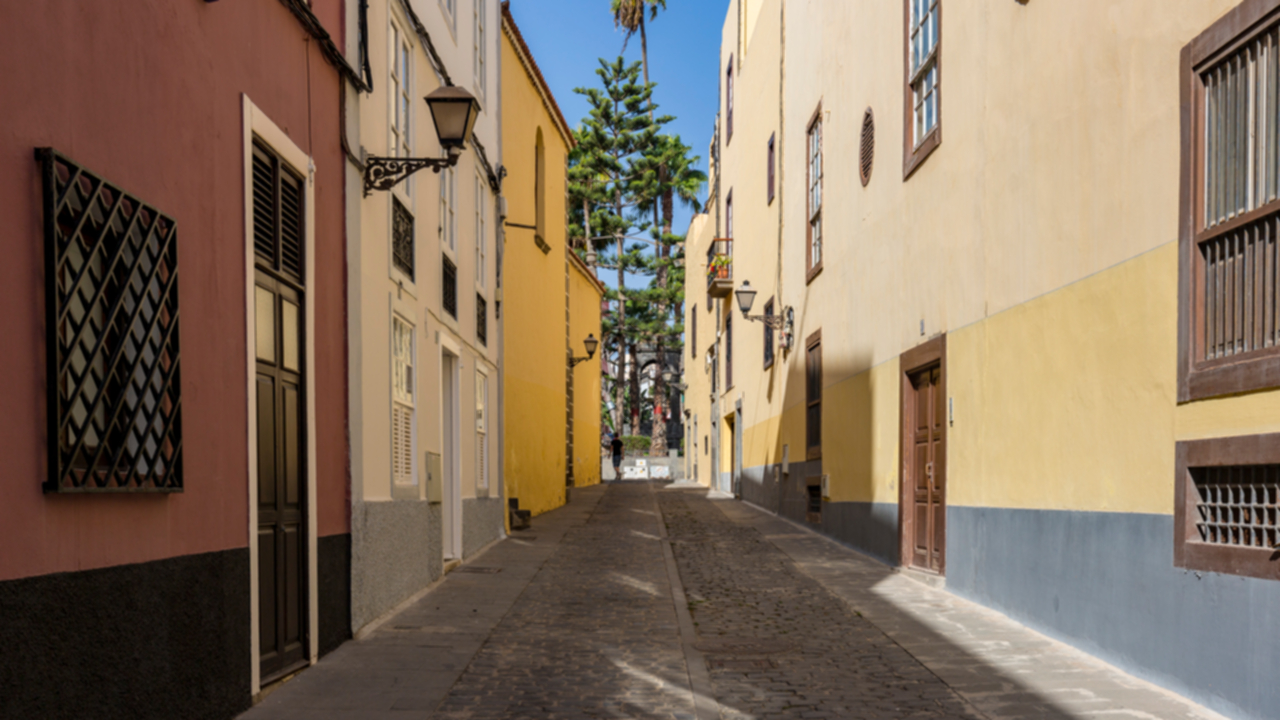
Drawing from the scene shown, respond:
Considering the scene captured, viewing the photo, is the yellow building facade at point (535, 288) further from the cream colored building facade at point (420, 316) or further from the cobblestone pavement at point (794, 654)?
the cobblestone pavement at point (794, 654)

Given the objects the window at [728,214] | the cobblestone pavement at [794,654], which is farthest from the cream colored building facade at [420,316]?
the window at [728,214]

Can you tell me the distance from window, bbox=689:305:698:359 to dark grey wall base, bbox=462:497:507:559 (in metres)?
22.1

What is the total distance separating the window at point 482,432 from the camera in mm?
14188

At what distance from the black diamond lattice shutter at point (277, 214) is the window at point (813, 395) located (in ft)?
33.8

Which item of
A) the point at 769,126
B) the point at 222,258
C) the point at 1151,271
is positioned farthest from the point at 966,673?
the point at 769,126

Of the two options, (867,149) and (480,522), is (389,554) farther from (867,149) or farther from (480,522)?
(867,149)

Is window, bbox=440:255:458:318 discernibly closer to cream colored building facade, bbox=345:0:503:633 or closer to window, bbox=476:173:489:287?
cream colored building facade, bbox=345:0:503:633

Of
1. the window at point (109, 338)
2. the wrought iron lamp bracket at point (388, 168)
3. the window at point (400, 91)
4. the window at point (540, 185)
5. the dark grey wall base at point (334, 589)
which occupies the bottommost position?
the dark grey wall base at point (334, 589)

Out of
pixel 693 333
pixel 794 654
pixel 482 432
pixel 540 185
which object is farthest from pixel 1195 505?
pixel 693 333

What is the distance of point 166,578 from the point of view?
4.68m

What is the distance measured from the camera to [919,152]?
1097 cm

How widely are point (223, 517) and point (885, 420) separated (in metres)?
8.43

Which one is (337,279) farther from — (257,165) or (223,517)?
(223,517)

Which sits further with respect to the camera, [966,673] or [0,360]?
[966,673]
